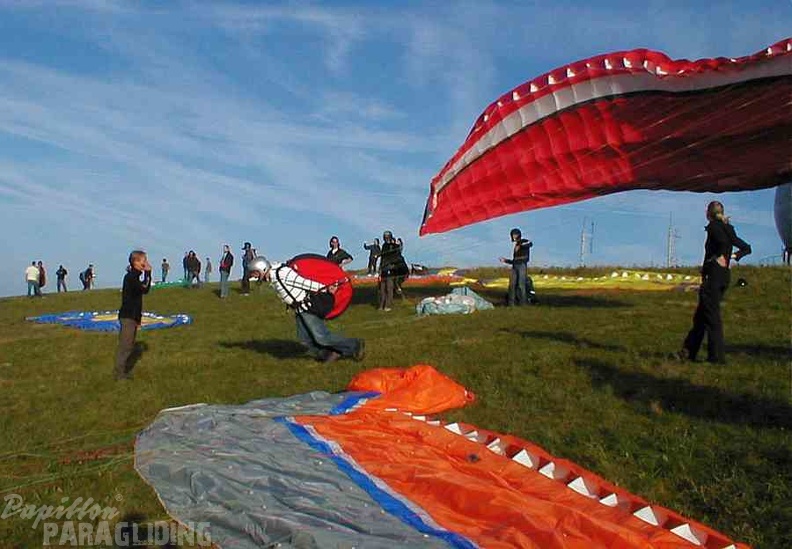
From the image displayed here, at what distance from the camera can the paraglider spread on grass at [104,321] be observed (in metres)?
16.9

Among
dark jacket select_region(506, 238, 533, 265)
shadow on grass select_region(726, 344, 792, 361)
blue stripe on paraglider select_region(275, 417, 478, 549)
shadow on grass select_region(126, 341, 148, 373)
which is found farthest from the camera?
dark jacket select_region(506, 238, 533, 265)

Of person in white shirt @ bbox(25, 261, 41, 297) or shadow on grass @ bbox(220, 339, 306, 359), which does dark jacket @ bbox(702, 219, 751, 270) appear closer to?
shadow on grass @ bbox(220, 339, 306, 359)

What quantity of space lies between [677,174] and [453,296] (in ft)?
20.2


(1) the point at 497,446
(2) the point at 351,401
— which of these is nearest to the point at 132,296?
(2) the point at 351,401

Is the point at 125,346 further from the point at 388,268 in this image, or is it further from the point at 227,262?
the point at 227,262

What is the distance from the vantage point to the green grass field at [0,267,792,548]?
5207mm

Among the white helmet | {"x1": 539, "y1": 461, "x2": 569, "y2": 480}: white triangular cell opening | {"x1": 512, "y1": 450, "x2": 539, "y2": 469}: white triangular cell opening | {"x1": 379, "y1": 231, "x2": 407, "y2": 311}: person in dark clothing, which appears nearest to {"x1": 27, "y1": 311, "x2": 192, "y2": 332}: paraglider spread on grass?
{"x1": 379, "y1": 231, "x2": 407, "y2": 311}: person in dark clothing

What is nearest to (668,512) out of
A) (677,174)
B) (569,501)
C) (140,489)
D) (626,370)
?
(569,501)

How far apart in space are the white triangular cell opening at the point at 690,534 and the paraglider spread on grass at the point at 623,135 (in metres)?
6.32

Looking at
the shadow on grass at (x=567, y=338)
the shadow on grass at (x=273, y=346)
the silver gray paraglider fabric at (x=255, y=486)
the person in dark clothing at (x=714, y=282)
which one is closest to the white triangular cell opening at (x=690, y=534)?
the silver gray paraglider fabric at (x=255, y=486)

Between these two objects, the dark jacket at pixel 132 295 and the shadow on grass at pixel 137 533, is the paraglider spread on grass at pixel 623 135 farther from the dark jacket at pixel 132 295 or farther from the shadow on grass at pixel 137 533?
the shadow on grass at pixel 137 533

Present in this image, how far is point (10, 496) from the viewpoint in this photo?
5277 millimetres

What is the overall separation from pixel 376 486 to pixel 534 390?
11.5ft

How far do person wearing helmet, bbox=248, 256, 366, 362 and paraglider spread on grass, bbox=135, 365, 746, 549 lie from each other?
2849 mm
